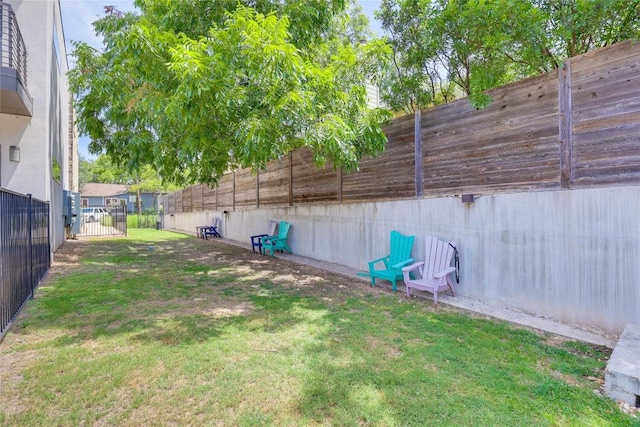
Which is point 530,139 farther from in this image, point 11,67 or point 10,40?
point 10,40

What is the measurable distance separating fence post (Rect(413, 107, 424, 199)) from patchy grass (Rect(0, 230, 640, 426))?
1.98 metres

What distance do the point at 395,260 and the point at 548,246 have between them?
2435 mm

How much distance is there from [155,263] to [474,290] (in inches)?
Result: 291

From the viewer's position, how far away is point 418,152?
5.95 m

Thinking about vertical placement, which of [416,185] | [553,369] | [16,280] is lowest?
[553,369]

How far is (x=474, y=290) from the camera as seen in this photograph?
202 inches

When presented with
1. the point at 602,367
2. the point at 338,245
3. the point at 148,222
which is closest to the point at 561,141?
the point at 602,367

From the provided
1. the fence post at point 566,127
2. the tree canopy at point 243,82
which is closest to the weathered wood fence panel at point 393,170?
the tree canopy at point 243,82

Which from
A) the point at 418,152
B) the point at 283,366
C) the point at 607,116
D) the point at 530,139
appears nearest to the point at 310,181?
the point at 418,152

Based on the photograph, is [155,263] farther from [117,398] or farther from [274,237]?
[117,398]

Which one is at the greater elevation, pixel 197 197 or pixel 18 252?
pixel 197 197

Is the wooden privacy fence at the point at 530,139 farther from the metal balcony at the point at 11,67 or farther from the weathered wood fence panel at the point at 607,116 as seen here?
the metal balcony at the point at 11,67

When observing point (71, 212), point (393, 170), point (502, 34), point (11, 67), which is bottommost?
point (71, 212)

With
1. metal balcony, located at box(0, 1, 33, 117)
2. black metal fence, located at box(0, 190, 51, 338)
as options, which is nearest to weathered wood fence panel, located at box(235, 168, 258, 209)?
metal balcony, located at box(0, 1, 33, 117)
